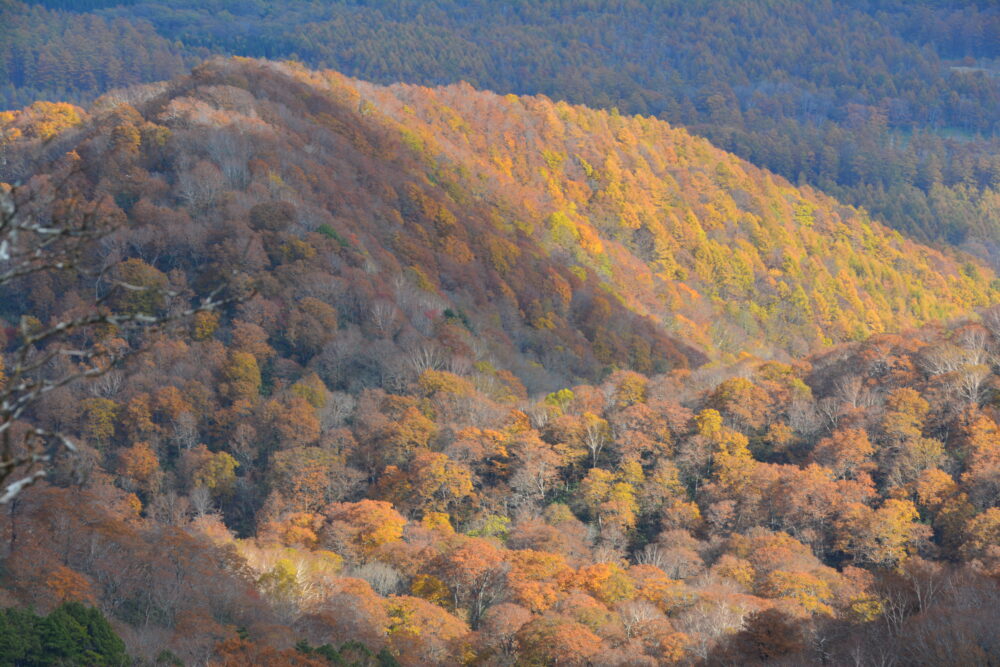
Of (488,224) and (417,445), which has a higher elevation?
(417,445)

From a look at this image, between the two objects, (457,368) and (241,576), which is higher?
(241,576)

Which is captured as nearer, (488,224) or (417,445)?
(417,445)

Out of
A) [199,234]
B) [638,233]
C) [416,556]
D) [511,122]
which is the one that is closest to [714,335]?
[638,233]

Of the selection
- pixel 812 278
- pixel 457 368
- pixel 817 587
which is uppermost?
pixel 817 587

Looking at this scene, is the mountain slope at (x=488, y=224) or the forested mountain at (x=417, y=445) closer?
the forested mountain at (x=417, y=445)

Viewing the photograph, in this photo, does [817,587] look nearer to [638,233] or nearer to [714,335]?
[714,335]

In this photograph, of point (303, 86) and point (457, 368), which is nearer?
point (457, 368)

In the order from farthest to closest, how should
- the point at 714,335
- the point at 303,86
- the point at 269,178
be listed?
the point at 714,335
the point at 303,86
the point at 269,178

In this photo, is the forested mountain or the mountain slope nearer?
the forested mountain
